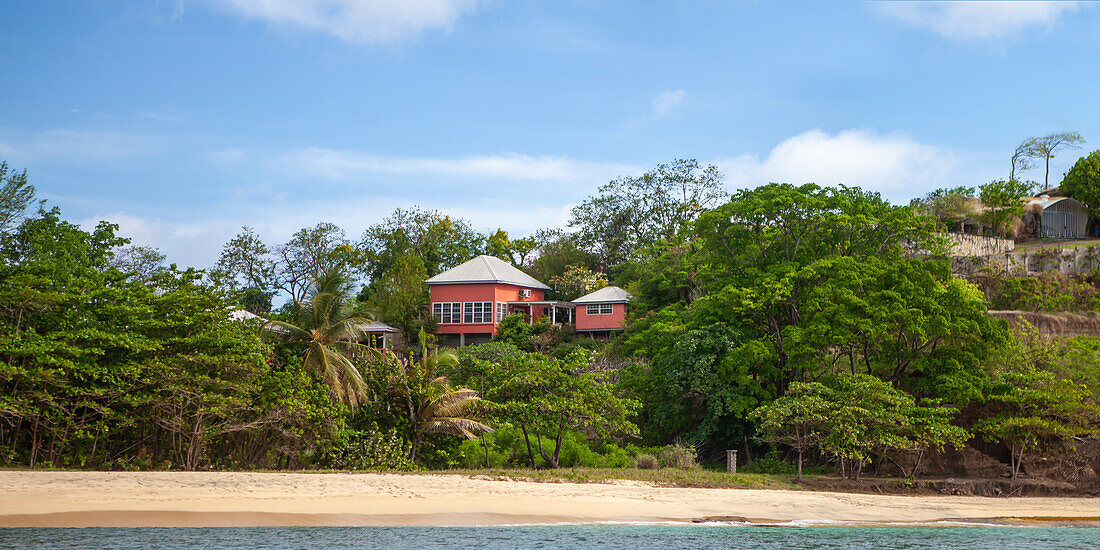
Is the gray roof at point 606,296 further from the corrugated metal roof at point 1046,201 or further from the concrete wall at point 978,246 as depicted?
the corrugated metal roof at point 1046,201

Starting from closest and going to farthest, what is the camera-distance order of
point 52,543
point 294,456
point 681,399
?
point 52,543, point 294,456, point 681,399

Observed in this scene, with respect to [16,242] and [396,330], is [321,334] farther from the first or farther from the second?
[396,330]

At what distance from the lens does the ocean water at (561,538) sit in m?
13.8

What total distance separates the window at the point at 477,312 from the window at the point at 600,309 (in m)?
5.36

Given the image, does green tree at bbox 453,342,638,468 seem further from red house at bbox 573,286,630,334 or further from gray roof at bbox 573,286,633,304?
gray roof at bbox 573,286,633,304

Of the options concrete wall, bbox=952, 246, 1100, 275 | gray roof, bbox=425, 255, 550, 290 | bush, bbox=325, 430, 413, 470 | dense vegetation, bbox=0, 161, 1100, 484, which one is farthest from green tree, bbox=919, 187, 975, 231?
bush, bbox=325, 430, 413, 470

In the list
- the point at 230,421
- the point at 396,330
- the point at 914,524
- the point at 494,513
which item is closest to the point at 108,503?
the point at 230,421

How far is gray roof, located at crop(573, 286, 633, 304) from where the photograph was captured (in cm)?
4353

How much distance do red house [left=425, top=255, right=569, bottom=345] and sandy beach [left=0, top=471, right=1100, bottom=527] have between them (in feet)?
82.4

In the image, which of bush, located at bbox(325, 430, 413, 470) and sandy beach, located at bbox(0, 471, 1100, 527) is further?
bush, located at bbox(325, 430, 413, 470)

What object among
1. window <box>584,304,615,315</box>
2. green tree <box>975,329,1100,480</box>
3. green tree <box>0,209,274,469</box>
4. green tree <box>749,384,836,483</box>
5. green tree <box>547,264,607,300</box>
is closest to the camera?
green tree <box>0,209,274,469</box>

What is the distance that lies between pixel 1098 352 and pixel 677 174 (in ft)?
105

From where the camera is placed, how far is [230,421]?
810 inches

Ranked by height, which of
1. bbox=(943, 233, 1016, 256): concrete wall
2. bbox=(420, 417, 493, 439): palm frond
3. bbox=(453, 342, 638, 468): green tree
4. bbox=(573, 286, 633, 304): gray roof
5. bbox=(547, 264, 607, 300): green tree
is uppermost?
bbox=(943, 233, 1016, 256): concrete wall
